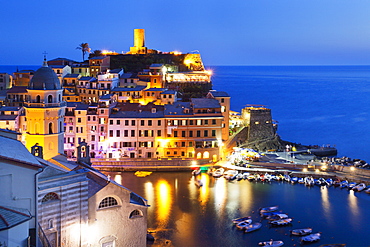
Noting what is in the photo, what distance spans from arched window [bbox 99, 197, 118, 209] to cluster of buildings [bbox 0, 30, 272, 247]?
35mm

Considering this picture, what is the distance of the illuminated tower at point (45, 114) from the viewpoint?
23.4m

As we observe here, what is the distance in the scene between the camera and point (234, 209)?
2767 centimetres

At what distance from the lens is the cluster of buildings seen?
1293 cm

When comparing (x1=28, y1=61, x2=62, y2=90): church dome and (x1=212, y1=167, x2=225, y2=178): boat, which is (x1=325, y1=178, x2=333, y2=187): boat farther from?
(x1=28, y1=61, x2=62, y2=90): church dome

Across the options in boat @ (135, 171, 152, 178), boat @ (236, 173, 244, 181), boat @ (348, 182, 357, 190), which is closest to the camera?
boat @ (348, 182, 357, 190)

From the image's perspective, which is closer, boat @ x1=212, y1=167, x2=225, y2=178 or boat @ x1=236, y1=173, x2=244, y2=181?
boat @ x1=236, y1=173, x2=244, y2=181

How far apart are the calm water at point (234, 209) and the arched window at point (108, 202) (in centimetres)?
603

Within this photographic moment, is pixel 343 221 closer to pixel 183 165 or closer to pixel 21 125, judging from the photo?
pixel 183 165

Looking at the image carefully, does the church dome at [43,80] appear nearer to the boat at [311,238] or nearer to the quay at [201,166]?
the quay at [201,166]

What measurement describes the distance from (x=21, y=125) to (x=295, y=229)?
26.5m

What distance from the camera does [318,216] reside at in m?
26.8

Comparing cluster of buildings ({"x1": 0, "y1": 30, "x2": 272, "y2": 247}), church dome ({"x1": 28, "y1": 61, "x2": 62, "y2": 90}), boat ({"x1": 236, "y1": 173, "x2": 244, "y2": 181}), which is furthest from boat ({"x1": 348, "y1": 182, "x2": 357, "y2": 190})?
church dome ({"x1": 28, "y1": 61, "x2": 62, "y2": 90})

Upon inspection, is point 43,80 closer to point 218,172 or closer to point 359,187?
point 218,172

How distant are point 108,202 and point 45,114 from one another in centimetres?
886
